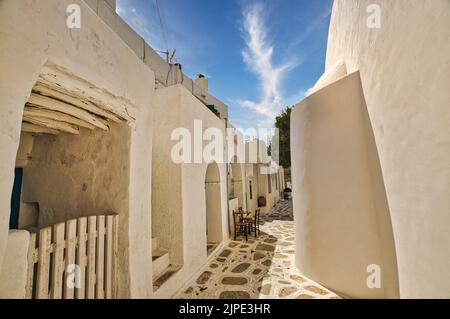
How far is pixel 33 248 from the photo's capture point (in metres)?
1.91

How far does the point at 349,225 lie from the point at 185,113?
4411 millimetres

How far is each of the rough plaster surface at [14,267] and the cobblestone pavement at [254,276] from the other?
3.03 meters

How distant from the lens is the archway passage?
22.7 ft

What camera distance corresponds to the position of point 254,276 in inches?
190

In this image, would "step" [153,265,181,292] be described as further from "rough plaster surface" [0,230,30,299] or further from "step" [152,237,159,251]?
"rough plaster surface" [0,230,30,299]

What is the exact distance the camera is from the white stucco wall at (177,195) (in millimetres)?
4375

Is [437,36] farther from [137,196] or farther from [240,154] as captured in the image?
[240,154]

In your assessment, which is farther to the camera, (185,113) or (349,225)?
(185,113)

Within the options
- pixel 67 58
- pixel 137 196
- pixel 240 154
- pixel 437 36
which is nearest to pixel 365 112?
pixel 437 36

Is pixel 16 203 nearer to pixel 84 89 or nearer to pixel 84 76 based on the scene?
pixel 84 89

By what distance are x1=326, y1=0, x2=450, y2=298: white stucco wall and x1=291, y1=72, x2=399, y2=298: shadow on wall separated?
1.71ft

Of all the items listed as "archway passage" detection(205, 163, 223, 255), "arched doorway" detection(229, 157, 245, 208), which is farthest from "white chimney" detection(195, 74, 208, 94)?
"archway passage" detection(205, 163, 223, 255)

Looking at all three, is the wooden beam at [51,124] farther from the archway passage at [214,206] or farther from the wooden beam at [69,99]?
the archway passage at [214,206]

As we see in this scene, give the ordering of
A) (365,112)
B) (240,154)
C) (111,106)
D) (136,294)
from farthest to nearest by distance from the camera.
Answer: (240,154)
(365,112)
(136,294)
(111,106)
